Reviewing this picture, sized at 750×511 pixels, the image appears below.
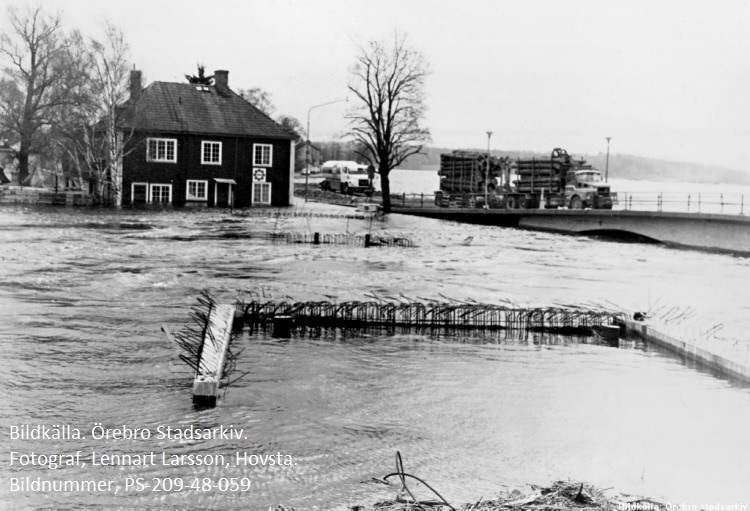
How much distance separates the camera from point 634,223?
51219 mm

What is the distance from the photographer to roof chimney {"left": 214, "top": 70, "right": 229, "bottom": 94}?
217 ft

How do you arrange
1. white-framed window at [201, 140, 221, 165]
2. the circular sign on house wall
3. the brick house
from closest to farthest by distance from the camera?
the brick house
white-framed window at [201, 140, 221, 165]
the circular sign on house wall

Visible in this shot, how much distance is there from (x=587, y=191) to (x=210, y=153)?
91.8ft

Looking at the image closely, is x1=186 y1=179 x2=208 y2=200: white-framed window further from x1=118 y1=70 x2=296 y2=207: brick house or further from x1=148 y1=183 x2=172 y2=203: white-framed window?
x1=148 y1=183 x2=172 y2=203: white-framed window

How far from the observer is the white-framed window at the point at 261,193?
Answer: 63.7m

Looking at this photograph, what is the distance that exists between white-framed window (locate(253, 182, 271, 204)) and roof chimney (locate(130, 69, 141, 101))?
10.9 m

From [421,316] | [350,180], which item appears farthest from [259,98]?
[421,316]

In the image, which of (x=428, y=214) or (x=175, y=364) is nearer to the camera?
(x=175, y=364)

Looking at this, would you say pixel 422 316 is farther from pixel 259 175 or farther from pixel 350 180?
pixel 350 180

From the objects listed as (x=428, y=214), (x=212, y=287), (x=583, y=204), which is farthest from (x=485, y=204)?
(x=212, y=287)

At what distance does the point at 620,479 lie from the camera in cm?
939

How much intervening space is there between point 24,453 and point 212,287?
13.1 meters

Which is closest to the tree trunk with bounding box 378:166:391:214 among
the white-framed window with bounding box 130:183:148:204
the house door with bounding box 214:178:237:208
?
the house door with bounding box 214:178:237:208

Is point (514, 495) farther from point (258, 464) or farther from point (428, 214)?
point (428, 214)
